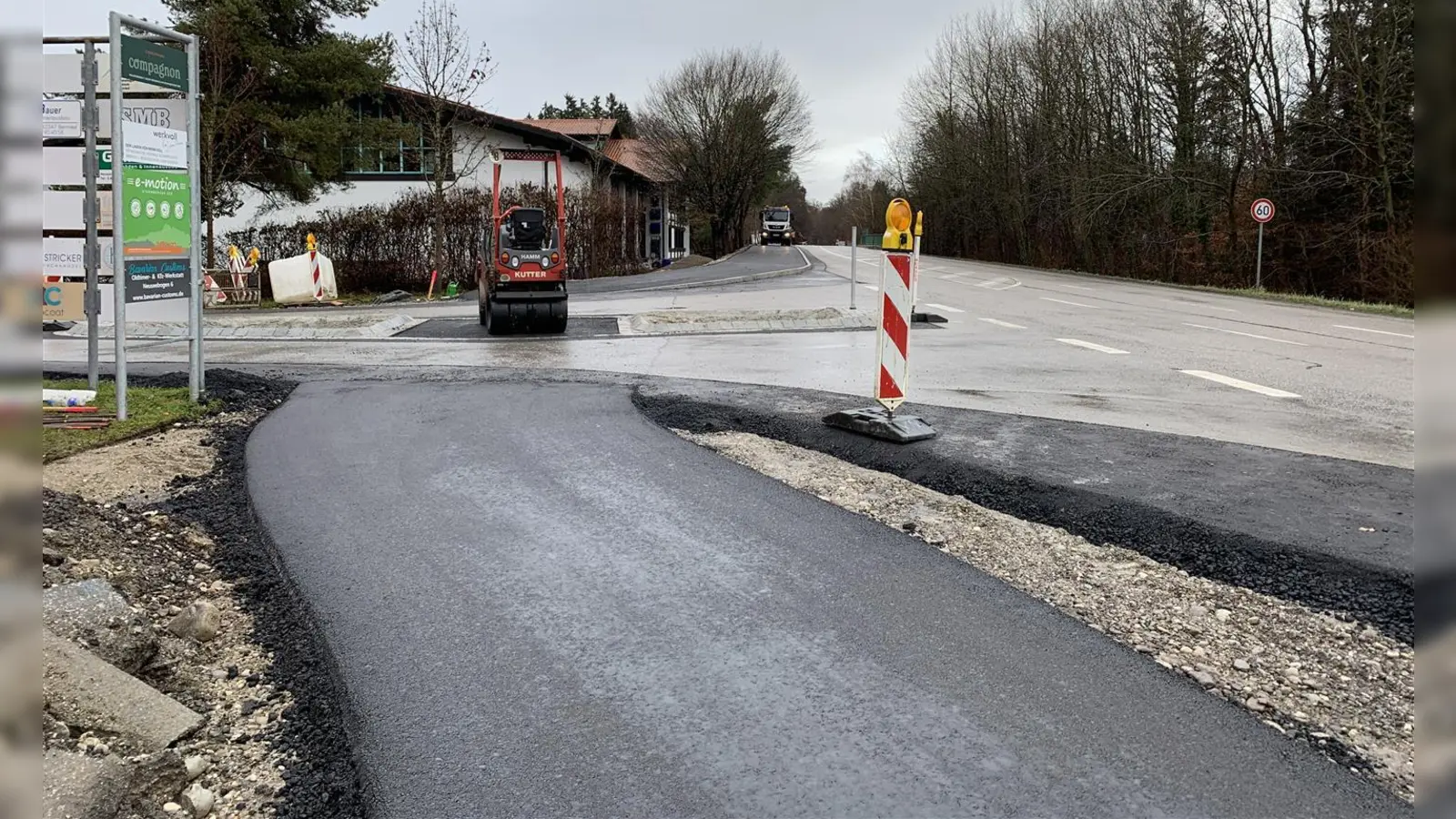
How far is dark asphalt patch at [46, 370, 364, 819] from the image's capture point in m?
3.27

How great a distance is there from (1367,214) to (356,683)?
2885 cm

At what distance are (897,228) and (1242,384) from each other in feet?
19.1

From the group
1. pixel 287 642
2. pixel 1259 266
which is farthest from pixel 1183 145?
pixel 287 642

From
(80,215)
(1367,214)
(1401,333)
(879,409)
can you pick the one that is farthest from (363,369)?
(1367,214)

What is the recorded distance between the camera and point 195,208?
10242 mm

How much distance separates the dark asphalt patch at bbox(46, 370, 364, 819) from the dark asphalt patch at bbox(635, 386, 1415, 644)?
3.72 metres

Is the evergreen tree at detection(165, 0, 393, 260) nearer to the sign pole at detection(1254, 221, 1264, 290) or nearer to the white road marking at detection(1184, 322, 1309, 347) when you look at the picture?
the white road marking at detection(1184, 322, 1309, 347)

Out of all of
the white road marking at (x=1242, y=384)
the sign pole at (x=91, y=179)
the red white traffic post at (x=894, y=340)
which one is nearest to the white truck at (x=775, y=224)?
the white road marking at (x=1242, y=384)

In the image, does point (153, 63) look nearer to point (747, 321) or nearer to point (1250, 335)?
point (747, 321)

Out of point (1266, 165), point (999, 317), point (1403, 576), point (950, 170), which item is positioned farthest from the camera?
point (950, 170)

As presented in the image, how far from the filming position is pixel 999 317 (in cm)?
2097

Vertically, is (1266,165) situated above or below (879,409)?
above

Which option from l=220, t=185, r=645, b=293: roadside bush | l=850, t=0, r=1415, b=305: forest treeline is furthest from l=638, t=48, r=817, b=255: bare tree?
l=220, t=185, r=645, b=293: roadside bush

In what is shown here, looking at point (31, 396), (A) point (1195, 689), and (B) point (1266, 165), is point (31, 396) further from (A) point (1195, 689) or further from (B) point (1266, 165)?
(B) point (1266, 165)
